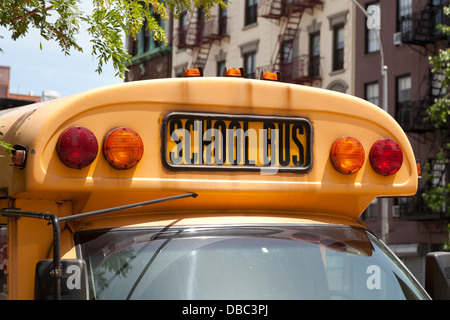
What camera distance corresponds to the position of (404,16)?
35.0 metres

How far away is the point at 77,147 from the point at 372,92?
109 feet

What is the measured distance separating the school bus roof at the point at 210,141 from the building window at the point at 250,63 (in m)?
38.0

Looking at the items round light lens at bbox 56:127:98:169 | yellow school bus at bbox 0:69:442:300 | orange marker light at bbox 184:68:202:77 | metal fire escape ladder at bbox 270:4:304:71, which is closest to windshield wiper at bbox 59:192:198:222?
yellow school bus at bbox 0:69:442:300

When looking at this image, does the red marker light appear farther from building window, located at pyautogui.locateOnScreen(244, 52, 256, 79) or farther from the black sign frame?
building window, located at pyautogui.locateOnScreen(244, 52, 256, 79)

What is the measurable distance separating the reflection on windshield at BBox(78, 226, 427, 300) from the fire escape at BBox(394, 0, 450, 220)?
1125 inches

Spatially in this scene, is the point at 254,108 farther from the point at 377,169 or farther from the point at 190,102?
the point at 377,169

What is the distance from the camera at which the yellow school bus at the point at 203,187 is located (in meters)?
4.35

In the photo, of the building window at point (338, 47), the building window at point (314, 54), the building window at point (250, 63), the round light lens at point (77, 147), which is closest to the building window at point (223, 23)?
the building window at point (250, 63)

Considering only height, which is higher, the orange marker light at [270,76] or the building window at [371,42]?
the building window at [371,42]

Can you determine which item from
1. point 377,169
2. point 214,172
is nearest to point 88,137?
point 214,172

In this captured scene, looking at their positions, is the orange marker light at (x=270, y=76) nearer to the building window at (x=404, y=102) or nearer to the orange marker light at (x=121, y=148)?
the orange marker light at (x=121, y=148)

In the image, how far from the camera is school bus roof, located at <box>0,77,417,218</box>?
4.33 metres

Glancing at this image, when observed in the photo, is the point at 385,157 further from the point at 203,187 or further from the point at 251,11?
the point at 251,11
